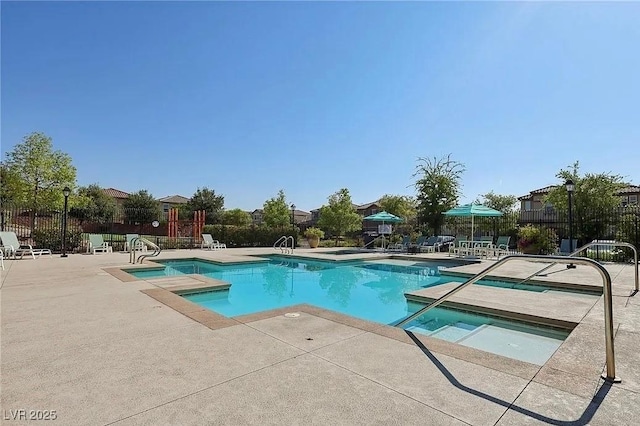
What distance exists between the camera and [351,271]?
40.1ft

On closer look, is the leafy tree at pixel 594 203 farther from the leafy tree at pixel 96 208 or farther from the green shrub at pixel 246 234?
the leafy tree at pixel 96 208

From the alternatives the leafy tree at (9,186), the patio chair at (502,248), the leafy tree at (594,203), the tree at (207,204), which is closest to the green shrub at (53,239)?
the leafy tree at (9,186)

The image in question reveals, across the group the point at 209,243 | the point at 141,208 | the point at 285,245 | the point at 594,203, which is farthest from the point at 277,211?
the point at 594,203

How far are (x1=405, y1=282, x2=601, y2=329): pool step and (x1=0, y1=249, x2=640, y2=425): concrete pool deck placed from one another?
36 centimetres

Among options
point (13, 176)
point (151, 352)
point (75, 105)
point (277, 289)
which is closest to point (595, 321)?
point (151, 352)

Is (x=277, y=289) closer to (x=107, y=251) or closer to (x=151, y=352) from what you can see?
(x=151, y=352)

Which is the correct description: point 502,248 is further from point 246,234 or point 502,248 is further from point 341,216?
point 246,234

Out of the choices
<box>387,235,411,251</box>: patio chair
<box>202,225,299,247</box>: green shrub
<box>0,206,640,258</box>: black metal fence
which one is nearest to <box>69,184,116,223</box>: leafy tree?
<box>0,206,640,258</box>: black metal fence

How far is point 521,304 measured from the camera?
538 centimetres

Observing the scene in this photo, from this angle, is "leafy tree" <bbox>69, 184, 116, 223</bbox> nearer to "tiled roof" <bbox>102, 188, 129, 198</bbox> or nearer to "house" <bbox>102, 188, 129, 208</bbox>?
"house" <bbox>102, 188, 129, 208</bbox>

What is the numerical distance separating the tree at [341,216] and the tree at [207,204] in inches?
799

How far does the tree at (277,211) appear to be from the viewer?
3400cm

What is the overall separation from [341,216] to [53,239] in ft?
61.5

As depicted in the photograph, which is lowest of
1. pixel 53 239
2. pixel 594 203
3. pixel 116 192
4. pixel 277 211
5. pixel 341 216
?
pixel 53 239
